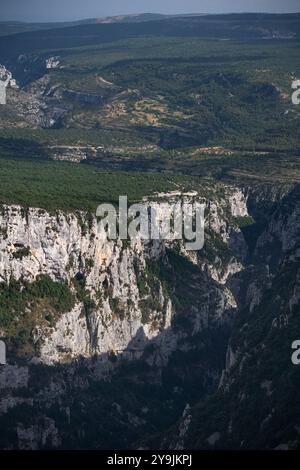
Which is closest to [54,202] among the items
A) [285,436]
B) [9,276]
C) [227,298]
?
[9,276]

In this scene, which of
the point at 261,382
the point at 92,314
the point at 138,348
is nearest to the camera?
the point at 261,382

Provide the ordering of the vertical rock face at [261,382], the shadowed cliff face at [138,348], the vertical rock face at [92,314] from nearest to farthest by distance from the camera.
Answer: the vertical rock face at [261,382]
the shadowed cliff face at [138,348]
the vertical rock face at [92,314]

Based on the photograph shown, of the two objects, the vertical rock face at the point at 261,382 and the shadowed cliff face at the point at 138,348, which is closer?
the vertical rock face at the point at 261,382


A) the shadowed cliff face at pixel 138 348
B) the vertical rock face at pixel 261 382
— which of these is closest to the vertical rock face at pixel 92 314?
the shadowed cliff face at pixel 138 348

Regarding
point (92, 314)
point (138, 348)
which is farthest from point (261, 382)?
point (138, 348)

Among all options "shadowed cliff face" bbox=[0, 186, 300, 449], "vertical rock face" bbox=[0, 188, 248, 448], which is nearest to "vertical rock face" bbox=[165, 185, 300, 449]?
"shadowed cliff face" bbox=[0, 186, 300, 449]

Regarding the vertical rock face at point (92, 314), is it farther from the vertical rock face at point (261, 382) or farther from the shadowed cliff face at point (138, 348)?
the vertical rock face at point (261, 382)

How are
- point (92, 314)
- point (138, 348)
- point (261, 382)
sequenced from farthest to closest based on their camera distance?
1. point (138, 348)
2. point (92, 314)
3. point (261, 382)

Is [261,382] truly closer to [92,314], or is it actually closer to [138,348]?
[92,314]

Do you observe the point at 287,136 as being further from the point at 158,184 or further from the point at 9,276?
the point at 9,276
